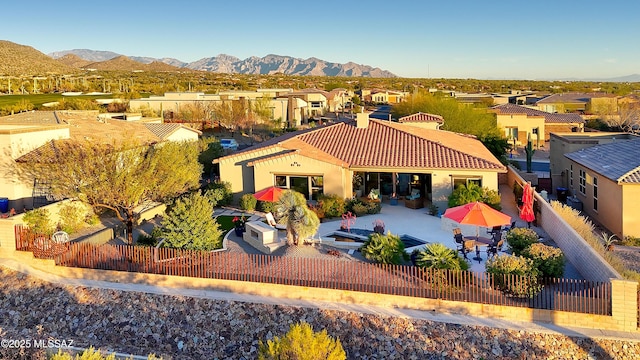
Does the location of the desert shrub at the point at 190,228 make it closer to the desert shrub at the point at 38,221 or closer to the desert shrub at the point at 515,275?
the desert shrub at the point at 38,221

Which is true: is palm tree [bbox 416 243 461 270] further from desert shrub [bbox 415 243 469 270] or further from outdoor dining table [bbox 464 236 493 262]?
outdoor dining table [bbox 464 236 493 262]

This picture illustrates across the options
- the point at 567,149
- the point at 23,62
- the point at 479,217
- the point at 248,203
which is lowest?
the point at 248,203

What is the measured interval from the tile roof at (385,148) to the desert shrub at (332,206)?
99.4 inches

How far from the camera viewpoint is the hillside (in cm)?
10588

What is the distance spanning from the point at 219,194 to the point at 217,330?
12.7m

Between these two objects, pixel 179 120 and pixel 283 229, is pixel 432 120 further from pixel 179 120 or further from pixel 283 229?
pixel 179 120

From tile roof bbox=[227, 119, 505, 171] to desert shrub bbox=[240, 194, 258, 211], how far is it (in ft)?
11.6

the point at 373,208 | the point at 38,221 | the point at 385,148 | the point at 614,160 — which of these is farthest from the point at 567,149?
the point at 38,221

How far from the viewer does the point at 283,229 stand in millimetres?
23312

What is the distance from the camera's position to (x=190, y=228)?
62.7ft

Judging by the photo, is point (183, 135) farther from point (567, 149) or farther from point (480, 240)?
point (567, 149)

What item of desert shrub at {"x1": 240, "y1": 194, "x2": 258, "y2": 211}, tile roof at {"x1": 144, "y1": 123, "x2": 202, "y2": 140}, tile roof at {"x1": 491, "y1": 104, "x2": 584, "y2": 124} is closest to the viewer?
desert shrub at {"x1": 240, "y1": 194, "x2": 258, "y2": 211}

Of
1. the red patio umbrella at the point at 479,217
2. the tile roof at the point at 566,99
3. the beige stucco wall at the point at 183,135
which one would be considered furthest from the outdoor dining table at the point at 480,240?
the tile roof at the point at 566,99

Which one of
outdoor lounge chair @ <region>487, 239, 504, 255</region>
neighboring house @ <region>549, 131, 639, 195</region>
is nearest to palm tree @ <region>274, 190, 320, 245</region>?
outdoor lounge chair @ <region>487, 239, 504, 255</region>
